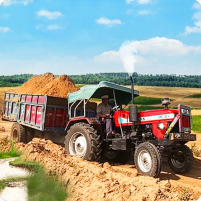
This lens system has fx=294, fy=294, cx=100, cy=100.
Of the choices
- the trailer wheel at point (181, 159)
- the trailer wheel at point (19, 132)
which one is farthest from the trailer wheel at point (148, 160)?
the trailer wheel at point (19, 132)

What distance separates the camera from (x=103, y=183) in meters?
4.85

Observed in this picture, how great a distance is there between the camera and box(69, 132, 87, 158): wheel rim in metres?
7.01

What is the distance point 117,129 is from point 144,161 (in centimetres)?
141

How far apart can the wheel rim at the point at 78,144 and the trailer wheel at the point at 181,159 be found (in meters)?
2.02

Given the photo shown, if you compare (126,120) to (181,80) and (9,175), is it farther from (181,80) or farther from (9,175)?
(181,80)

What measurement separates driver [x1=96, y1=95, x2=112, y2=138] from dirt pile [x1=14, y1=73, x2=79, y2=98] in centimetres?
278

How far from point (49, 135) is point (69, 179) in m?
3.66

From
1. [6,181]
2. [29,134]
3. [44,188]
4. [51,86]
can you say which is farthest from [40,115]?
[44,188]

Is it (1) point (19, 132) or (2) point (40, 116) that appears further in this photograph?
(1) point (19, 132)

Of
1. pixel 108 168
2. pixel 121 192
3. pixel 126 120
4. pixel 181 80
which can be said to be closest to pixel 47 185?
pixel 121 192

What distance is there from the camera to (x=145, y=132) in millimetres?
6574

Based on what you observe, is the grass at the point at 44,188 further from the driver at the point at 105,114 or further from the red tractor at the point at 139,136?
the driver at the point at 105,114


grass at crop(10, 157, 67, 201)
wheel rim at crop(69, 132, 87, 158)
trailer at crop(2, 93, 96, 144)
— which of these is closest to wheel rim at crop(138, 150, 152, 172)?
wheel rim at crop(69, 132, 87, 158)

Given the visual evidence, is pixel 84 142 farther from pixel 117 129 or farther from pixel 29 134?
pixel 29 134
